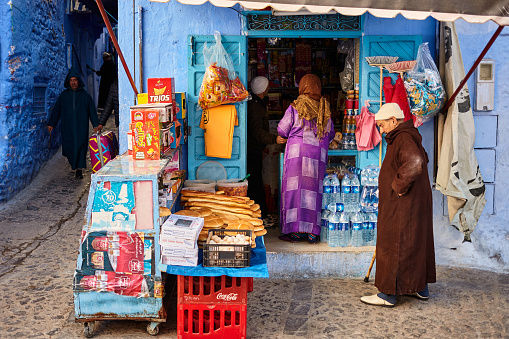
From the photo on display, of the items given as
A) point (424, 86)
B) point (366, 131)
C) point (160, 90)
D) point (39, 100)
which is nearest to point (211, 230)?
point (160, 90)

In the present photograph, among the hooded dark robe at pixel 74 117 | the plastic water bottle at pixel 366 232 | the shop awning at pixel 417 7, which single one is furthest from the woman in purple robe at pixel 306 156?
the hooded dark robe at pixel 74 117

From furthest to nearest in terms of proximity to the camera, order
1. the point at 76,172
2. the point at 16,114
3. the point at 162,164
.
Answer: the point at 76,172
the point at 16,114
the point at 162,164

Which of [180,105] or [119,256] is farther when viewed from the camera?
[180,105]

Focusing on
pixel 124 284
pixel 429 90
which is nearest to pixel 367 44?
pixel 429 90

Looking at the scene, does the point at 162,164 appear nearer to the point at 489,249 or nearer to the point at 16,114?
the point at 489,249

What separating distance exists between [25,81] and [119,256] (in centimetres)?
603

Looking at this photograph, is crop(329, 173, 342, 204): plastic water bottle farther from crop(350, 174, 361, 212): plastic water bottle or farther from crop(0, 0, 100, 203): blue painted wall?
crop(0, 0, 100, 203): blue painted wall

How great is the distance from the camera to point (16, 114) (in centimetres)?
864

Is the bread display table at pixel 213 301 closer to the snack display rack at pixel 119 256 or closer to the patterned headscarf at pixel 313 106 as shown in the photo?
the snack display rack at pixel 119 256

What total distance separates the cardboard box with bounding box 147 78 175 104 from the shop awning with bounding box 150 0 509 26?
1.24m

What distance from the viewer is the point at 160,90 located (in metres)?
4.97

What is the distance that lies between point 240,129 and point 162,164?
1.76 m

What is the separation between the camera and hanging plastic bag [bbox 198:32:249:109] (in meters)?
5.60

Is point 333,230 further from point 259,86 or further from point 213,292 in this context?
point 213,292
